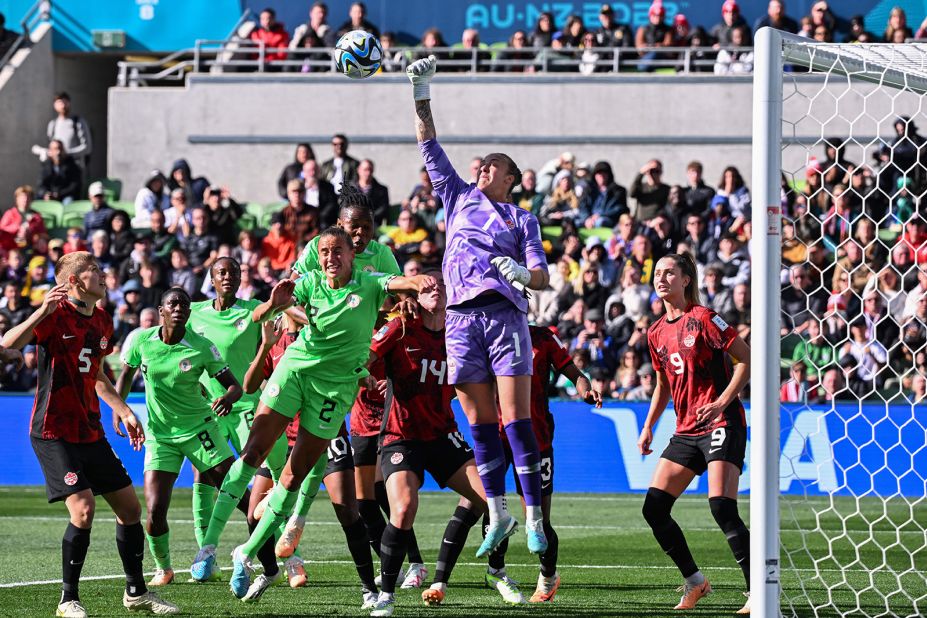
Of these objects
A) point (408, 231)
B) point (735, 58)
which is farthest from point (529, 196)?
point (735, 58)

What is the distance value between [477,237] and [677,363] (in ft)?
5.84

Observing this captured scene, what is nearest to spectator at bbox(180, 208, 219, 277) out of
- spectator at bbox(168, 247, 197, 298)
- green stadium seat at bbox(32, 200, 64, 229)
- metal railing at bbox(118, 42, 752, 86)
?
spectator at bbox(168, 247, 197, 298)

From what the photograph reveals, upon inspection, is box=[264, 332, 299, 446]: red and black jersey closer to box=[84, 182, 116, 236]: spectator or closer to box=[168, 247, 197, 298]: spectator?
box=[168, 247, 197, 298]: spectator

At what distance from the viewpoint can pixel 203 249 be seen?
2080cm

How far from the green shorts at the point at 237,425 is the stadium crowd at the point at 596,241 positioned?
582cm

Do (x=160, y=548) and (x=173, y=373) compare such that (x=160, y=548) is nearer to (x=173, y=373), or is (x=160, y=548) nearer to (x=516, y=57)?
(x=173, y=373)

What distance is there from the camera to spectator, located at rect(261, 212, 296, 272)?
66.4ft

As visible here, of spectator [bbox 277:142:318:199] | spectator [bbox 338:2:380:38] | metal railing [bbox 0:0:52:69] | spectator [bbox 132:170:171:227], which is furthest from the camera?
metal railing [bbox 0:0:52:69]

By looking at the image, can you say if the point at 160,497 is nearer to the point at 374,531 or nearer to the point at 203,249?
the point at 374,531

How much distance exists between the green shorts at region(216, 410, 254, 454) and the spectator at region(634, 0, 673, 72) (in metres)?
14.1

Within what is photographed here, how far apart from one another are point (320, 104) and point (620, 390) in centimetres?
898

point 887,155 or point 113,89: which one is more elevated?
point 113,89

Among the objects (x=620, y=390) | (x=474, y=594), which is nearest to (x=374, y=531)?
(x=474, y=594)

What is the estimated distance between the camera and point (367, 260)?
376 inches
